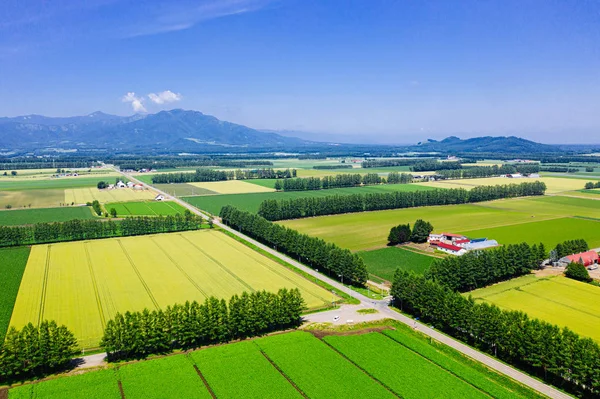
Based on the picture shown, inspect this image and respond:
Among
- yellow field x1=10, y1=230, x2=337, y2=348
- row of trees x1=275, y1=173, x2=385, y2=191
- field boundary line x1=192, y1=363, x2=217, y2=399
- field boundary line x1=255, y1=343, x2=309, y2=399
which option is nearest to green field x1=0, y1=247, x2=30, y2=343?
yellow field x1=10, y1=230, x2=337, y2=348

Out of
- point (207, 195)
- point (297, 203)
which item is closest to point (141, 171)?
point (207, 195)

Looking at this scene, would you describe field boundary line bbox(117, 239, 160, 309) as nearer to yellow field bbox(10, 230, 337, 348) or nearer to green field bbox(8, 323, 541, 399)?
yellow field bbox(10, 230, 337, 348)

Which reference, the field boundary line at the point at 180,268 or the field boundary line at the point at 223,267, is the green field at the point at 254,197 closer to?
the field boundary line at the point at 180,268

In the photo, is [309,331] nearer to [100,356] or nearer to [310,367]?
[310,367]

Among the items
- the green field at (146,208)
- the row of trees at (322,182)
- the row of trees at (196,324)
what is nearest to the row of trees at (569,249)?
the row of trees at (196,324)

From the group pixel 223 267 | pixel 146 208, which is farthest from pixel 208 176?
pixel 223 267

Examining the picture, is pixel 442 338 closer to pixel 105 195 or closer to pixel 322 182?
pixel 322 182
